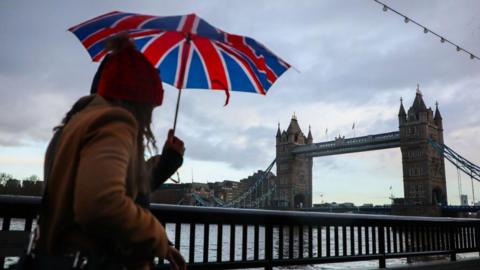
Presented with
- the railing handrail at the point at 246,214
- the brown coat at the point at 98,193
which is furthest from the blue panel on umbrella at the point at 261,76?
the railing handrail at the point at 246,214

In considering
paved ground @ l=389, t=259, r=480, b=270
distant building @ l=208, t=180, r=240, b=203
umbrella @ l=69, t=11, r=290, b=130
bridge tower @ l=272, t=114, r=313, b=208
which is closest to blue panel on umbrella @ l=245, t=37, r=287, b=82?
umbrella @ l=69, t=11, r=290, b=130

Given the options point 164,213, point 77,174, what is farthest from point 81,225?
point 164,213

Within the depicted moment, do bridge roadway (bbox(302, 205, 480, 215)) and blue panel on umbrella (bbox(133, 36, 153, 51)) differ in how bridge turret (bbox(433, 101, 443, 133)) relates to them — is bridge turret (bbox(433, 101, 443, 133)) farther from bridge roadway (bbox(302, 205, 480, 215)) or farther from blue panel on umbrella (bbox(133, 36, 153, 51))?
blue panel on umbrella (bbox(133, 36, 153, 51))

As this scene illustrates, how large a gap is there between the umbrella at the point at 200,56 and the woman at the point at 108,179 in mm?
354

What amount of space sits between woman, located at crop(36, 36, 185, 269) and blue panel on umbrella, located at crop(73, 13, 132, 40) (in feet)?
0.96

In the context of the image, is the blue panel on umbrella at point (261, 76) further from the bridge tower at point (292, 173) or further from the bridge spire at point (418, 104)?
the bridge tower at point (292, 173)

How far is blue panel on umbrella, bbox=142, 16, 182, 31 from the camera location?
4.07ft

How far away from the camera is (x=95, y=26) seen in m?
1.37

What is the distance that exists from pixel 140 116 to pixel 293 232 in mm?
2519

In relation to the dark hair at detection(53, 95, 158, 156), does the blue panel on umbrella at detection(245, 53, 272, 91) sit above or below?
above

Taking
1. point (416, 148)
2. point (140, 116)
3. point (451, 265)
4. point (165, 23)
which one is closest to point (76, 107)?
point (140, 116)

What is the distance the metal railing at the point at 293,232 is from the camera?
235 centimetres

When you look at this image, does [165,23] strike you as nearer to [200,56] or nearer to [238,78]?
[200,56]

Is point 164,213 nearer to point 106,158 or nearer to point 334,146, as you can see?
point 106,158
